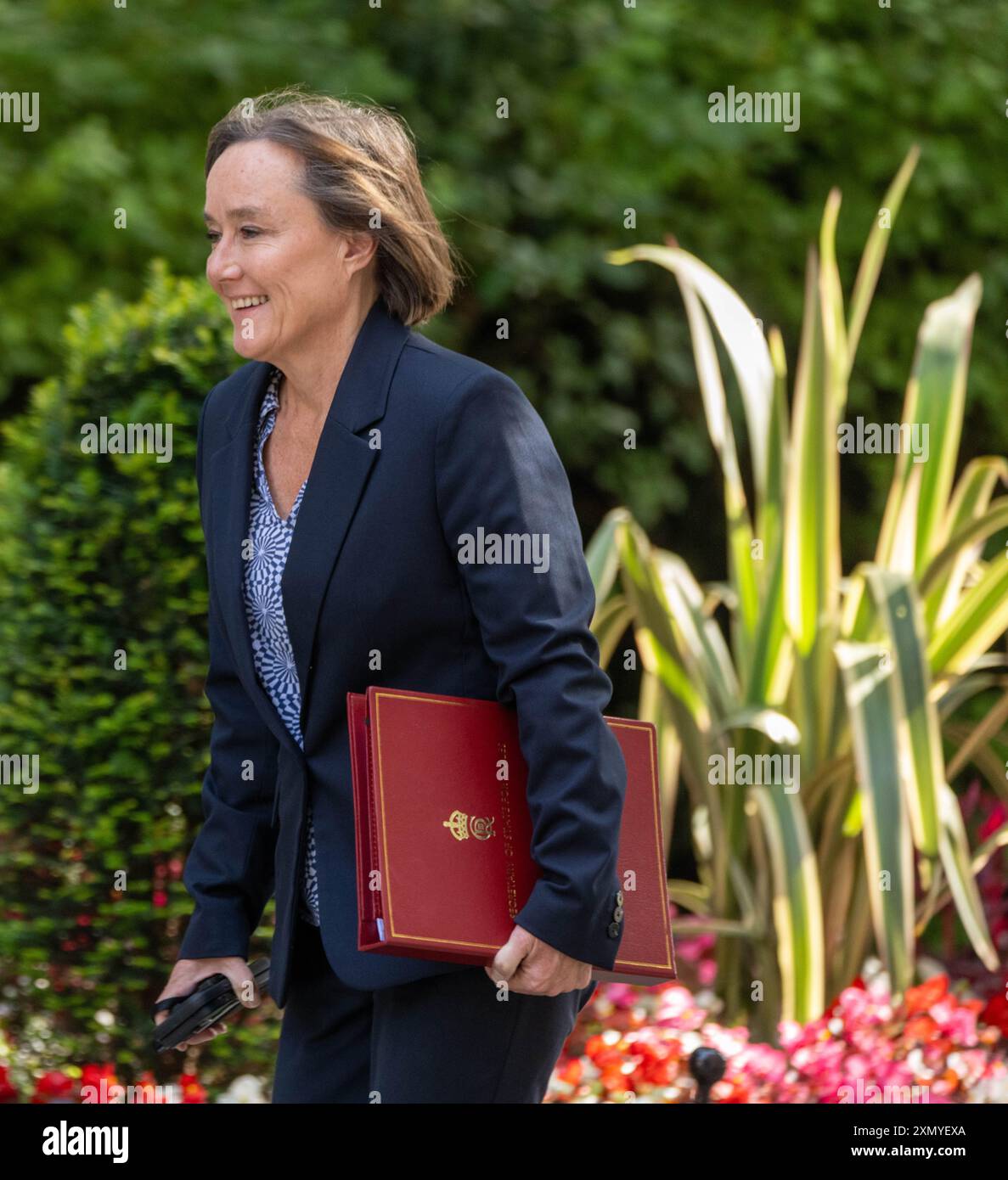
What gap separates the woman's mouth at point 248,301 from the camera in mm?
1681

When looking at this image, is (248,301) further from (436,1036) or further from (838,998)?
(838,998)

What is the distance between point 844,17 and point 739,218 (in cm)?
67

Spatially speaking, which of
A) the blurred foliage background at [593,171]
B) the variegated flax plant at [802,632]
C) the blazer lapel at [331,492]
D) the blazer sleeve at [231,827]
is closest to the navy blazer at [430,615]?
the blazer lapel at [331,492]

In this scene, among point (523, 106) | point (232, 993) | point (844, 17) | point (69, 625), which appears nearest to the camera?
point (232, 993)

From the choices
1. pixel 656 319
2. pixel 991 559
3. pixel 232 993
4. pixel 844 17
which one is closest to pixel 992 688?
pixel 991 559

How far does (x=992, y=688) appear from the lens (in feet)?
15.4

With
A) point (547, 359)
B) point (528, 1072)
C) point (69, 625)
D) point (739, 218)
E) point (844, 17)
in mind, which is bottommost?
point (528, 1072)

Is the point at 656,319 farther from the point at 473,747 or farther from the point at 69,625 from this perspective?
the point at 473,747

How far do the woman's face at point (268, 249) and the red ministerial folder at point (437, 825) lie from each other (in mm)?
414

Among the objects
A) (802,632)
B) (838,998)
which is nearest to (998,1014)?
(838,998)

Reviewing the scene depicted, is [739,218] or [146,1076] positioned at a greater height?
[739,218]

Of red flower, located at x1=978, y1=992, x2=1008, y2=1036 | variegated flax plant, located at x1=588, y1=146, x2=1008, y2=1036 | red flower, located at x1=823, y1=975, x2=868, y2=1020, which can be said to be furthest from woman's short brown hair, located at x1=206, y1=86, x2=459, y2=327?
red flower, located at x1=978, y1=992, x2=1008, y2=1036

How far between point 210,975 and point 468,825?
0.48 metres

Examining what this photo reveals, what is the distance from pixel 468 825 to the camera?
63.1 inches
